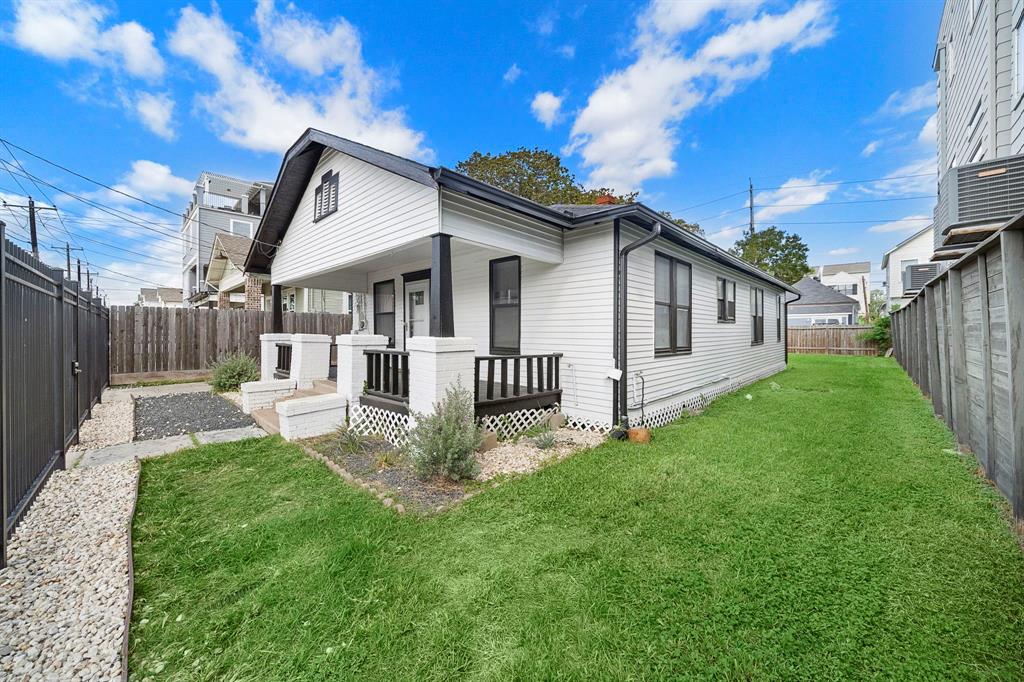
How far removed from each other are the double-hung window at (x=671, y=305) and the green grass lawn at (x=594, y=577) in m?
2.99

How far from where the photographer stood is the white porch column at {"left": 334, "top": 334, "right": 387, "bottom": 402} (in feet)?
19.0

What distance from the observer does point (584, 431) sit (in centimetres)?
576

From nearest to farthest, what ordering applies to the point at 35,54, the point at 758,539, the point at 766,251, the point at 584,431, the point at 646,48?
the point at 758,539 < the point at 584,431 < the point at 35,54 < the point at 646,48 < the point at 766,251

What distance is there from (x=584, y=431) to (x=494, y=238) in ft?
9.81

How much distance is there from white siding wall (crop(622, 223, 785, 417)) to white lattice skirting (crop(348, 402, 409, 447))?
3.22 metres

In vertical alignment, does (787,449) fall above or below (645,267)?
below

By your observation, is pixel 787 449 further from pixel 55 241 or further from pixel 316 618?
pixel 55 241

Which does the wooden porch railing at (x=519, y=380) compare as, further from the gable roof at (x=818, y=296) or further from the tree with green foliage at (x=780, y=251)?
the tree with green foliage at (x=780, y=251)

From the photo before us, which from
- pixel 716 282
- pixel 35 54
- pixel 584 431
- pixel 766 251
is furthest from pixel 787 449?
pixel 766 251

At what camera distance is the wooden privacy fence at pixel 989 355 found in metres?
2.71

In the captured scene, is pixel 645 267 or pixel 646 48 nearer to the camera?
pixel 645 267

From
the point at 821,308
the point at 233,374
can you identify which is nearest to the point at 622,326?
the point at 233,374

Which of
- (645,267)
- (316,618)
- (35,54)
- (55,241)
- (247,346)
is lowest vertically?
(316,618)

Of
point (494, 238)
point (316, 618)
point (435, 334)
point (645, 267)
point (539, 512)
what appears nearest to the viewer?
point (316, 618)
